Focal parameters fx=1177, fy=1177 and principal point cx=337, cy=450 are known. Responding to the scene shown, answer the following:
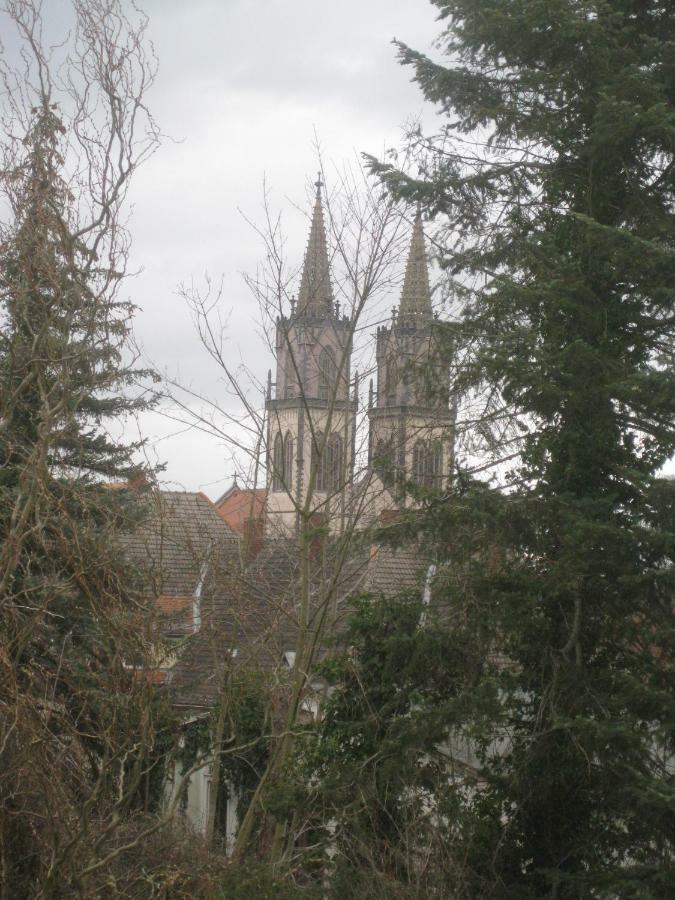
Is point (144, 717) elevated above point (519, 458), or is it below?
below

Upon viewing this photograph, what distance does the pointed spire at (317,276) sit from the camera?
1299 cm

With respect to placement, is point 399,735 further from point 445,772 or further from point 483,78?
point 483,78

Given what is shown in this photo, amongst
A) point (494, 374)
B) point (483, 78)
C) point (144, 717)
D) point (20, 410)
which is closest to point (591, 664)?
point (494, 374)

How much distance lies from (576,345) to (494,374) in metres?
0.69

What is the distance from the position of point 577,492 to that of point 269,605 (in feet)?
17.3

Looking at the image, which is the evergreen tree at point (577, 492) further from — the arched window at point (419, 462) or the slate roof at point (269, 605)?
the slate roof at point (269, 605)

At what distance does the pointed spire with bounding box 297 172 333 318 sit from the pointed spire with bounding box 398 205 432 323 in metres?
0.91

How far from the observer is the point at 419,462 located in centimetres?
1162

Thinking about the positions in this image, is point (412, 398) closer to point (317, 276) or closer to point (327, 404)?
point (327, 404)

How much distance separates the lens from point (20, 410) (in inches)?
530

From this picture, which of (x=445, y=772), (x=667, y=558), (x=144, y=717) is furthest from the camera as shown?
(x=445, y=772)

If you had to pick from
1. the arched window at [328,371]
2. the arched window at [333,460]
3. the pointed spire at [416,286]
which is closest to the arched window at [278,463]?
the arched window at [333,460]

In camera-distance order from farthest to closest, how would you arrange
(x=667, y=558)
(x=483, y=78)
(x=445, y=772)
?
(x=483, y=78), (x=445, y=772), (x=667, y=558)

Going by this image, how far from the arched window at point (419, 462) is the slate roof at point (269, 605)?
655mm
